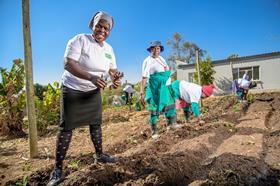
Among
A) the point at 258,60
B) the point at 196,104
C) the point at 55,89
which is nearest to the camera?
the point at 196,104

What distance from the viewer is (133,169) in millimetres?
2311

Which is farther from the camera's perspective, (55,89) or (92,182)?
(55,89)

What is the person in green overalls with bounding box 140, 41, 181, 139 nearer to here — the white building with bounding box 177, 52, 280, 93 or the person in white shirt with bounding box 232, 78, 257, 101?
the person in white shirt with bounding box 232, 78, 257, 101

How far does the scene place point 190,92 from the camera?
187 inches

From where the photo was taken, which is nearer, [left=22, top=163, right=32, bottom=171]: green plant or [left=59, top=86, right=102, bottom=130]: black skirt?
[left=59, top=86, right=102, bottom=130]: black skirt

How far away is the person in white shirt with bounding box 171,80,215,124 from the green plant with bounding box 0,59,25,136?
13.1ft

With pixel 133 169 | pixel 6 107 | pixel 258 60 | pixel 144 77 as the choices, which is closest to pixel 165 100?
pixel 144 77

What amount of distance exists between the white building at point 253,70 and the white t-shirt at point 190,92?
14.5 metres

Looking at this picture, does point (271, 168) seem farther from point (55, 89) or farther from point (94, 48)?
point (55, 89)

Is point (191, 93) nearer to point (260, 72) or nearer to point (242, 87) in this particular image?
point (242, 87)

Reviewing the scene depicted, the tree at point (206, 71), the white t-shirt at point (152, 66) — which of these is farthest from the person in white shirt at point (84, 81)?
the tree at point (206, 71)

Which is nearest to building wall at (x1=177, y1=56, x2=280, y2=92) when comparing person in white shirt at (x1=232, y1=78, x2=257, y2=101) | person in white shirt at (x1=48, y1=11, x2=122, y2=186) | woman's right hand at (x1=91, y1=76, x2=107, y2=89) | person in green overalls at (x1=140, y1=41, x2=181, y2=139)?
person in white shirt at (x1=232, y1=78, x2=257, y2=101)

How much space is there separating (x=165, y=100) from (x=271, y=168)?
212cm

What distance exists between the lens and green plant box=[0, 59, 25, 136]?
5.61 meters
